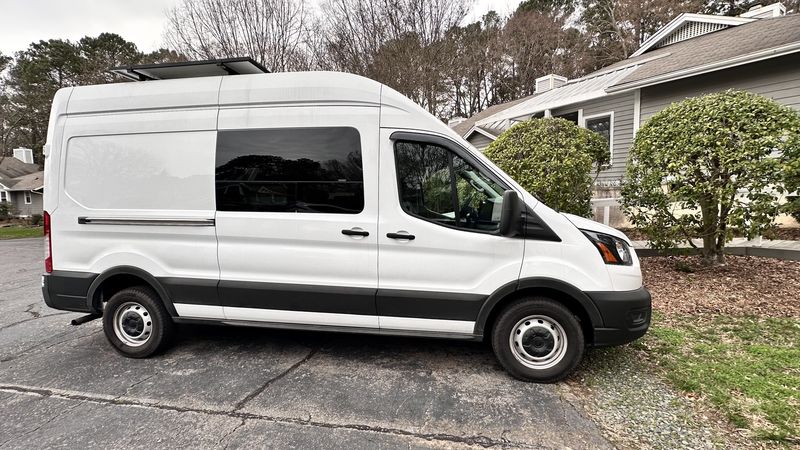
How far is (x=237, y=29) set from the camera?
14344 mm

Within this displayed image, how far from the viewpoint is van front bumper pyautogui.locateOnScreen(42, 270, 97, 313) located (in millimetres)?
3742

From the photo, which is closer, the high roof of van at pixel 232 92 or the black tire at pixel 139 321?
the high roof of van at pixel 232 92

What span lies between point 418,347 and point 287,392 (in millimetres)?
1337

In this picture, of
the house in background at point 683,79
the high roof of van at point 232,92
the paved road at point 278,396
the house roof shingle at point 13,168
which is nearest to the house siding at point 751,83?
the house in background at point 683,79

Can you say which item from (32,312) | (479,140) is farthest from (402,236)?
(479,140)

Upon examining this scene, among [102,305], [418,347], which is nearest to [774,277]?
[418,347]

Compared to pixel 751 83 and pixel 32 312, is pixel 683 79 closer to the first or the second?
pixel 751 83

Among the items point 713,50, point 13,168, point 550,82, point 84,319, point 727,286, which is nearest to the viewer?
point 84,319

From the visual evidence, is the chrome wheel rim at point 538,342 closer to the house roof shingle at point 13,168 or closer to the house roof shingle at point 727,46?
the house roof shingle at point 727,46

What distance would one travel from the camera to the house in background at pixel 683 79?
8.33 m

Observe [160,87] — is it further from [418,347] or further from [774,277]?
[774,277]

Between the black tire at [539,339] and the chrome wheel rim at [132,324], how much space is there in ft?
10.6

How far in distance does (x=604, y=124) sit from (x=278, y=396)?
12181 mm

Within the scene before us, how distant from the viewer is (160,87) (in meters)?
3.63
